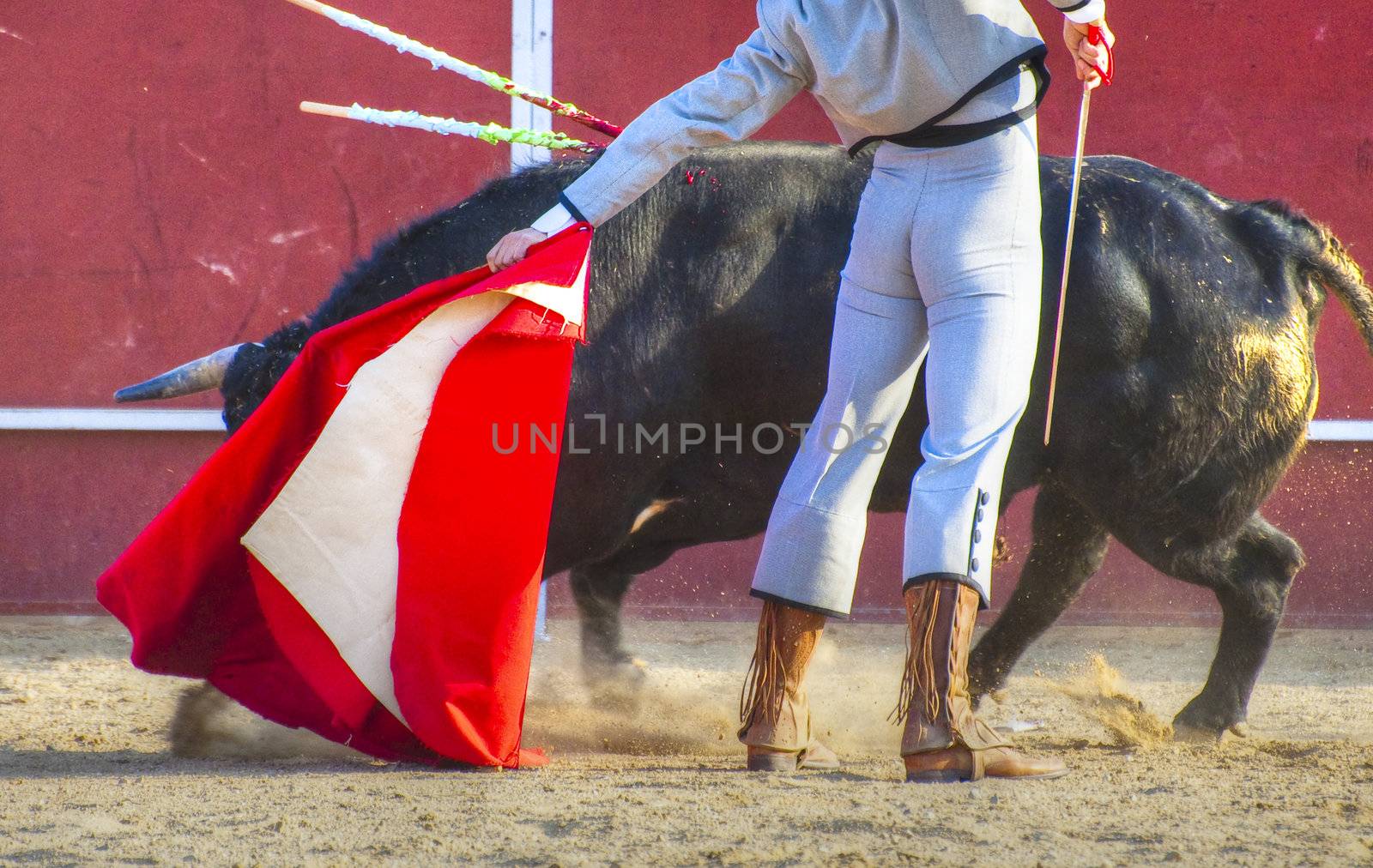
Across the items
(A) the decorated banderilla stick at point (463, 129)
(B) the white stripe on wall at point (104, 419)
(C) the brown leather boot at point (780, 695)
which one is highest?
(A) the decorated banderilla stick at point (463, 129)

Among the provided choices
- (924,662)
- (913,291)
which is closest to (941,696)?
(924,662)

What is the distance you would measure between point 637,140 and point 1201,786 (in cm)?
162

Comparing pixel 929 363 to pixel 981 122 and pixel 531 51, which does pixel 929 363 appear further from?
pixel 531 51

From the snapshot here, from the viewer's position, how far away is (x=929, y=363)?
2.67m

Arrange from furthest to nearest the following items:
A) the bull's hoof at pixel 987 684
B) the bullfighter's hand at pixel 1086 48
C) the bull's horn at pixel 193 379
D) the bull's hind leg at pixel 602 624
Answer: the bull's hind leg at pixel 602 624, the bull's hoof at pixel 987 684, the bull's horn at pixel 193 379, the bullfighter's hand at pixel 1086 48

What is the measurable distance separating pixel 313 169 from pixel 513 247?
293cm

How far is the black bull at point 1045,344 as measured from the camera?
336 centimetres

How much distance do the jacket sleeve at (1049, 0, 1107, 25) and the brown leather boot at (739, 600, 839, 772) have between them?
124 centimetres

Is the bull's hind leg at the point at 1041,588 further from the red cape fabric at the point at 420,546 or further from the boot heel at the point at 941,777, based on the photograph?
the red cape fabric at the point at 420,546

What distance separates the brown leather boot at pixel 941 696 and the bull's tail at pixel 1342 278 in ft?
5.34

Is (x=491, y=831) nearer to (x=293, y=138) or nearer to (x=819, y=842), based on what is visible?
(x=819, y=842)

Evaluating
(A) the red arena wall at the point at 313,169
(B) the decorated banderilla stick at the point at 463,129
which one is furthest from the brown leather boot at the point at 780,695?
(A) the red arena wall at the point at 313,169

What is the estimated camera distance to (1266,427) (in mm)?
3465

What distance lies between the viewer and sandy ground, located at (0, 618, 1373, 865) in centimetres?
216
